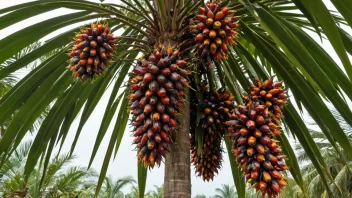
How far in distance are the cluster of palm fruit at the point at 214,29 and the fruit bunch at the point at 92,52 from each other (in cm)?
44

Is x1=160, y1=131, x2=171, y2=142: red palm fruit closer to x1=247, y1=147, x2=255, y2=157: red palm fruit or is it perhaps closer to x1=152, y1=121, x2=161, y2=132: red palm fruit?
x1=152, y1=121, x2=161, y2=132: red palm fruit

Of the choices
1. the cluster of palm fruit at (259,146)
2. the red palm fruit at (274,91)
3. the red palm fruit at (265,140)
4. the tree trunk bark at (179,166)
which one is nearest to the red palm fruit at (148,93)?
the tree trunk bark at (179,166)

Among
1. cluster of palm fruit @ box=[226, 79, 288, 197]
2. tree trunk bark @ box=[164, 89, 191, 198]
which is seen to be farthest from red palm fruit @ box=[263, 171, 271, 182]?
tree trunk bark @ box=[164, 89, 191, 198]

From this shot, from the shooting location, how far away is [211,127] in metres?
1.91

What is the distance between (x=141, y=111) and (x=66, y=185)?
44.2ft

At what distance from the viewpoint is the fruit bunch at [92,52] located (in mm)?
1807

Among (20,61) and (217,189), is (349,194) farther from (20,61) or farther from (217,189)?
(217,189)

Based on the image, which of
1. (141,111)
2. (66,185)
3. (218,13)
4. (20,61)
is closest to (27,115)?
(20,61)

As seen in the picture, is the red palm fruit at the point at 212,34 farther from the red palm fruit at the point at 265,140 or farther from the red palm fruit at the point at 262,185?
the red palm fruit at the point at 262,185

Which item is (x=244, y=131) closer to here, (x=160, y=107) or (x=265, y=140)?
(x=265, y=140)

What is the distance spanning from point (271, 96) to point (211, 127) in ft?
1.05

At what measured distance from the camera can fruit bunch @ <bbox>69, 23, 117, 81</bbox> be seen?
1807 mm

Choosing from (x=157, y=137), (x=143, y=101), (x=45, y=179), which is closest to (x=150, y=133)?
(x=157, y=137)

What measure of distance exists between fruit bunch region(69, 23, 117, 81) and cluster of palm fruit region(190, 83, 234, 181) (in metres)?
0.53
